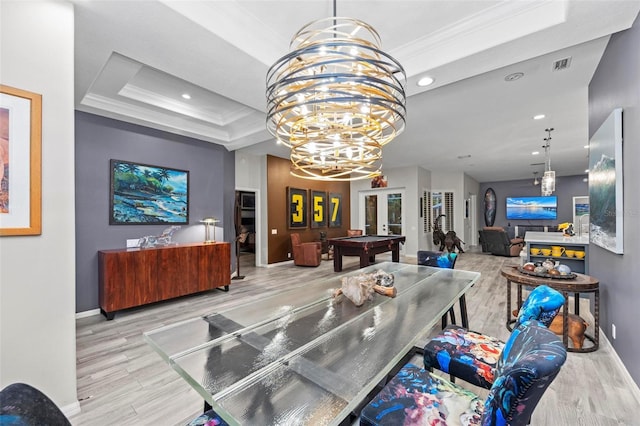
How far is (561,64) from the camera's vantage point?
2879 mm

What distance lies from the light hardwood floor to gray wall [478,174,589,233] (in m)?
9.91

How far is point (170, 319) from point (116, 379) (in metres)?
1.30

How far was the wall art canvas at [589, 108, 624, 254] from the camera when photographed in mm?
2199

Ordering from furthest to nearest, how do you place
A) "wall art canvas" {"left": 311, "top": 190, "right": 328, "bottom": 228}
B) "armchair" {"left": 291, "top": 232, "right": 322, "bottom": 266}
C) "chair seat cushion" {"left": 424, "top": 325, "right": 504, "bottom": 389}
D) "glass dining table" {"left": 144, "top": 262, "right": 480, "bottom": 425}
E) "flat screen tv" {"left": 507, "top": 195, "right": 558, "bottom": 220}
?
"flat screen tv" {"left": 507, "top": 195, "right": 558, "bottom": 220} < "wall art canvas" {"left": 311, "top": 190, "right": 328, "bottom": 228} < "armchair" {"left": 291, "top": 232, "right": 322, "bottom": 266} < "chair seat cushion" {"left": 424, "top": 325, "right": 504, "bottom": 389} < "glass dining table" {"left": 144, "top": 262, "right": 480, "bottom": 425}

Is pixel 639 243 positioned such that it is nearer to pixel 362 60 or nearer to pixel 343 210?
pixel 362 60

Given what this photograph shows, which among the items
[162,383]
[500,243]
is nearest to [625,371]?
[162,383]

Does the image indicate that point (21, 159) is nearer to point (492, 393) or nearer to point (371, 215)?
point (492, 393)

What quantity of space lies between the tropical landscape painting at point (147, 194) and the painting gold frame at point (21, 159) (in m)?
2.75

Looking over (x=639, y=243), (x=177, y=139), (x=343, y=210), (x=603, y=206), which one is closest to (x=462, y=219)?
(x=343, y=210)

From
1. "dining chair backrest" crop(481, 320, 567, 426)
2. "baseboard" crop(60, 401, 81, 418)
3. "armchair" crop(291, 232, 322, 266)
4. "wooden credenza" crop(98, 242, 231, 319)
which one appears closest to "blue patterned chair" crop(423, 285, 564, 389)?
"dining chair backrest" crop(481, 320, 567, 426)

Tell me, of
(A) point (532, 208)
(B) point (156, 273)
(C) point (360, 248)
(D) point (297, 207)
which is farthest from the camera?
(A) point (532, 208)

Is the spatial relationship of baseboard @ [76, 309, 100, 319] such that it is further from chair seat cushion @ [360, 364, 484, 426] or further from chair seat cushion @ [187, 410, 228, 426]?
chair seat cushion @ [360, 364, 484, 426]

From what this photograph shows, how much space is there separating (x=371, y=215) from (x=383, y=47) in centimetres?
734

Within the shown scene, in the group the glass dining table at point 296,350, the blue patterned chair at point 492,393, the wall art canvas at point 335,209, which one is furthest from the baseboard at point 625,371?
the wall art canvas at point 335,209
